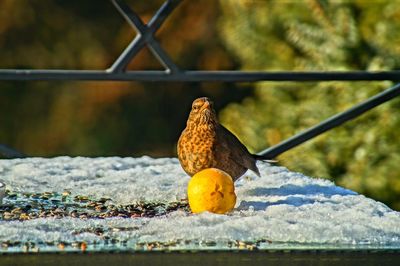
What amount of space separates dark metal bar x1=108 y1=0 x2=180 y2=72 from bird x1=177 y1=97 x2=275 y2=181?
59 centimetres

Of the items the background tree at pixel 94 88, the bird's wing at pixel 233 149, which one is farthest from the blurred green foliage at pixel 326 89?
the bird's wing at pixel 233 149

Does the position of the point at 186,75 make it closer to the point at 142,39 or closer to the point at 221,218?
the point at 142,39

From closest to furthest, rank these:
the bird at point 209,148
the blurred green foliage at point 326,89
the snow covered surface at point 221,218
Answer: the snow covered surface at point 221,218
the bird at point 209,148
the blurred green foliage at point 326,89

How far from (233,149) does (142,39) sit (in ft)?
2.59

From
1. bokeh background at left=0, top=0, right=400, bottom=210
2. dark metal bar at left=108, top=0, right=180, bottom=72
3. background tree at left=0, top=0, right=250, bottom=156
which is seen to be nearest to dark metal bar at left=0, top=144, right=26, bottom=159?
dark metal bar at left=108, top=0, right=180, bottom=72

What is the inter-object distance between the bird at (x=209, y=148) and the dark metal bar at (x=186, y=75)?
1.86 feet

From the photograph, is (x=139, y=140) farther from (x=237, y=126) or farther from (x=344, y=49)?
(x=344, y=49)

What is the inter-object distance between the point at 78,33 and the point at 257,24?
8.19 feet

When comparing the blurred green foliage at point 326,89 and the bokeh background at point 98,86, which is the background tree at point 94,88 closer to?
the bokeh background at point 98,86

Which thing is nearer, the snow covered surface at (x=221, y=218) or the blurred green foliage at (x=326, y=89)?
the snow covered surface at (x=221, y=218)

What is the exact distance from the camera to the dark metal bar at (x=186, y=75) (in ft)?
12.6

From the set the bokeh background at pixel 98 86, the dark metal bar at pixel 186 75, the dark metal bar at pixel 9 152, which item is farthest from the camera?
the bokeh background at pixel 98 86

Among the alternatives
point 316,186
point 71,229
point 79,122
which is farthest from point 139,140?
point 71,229

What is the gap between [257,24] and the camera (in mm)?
6301
